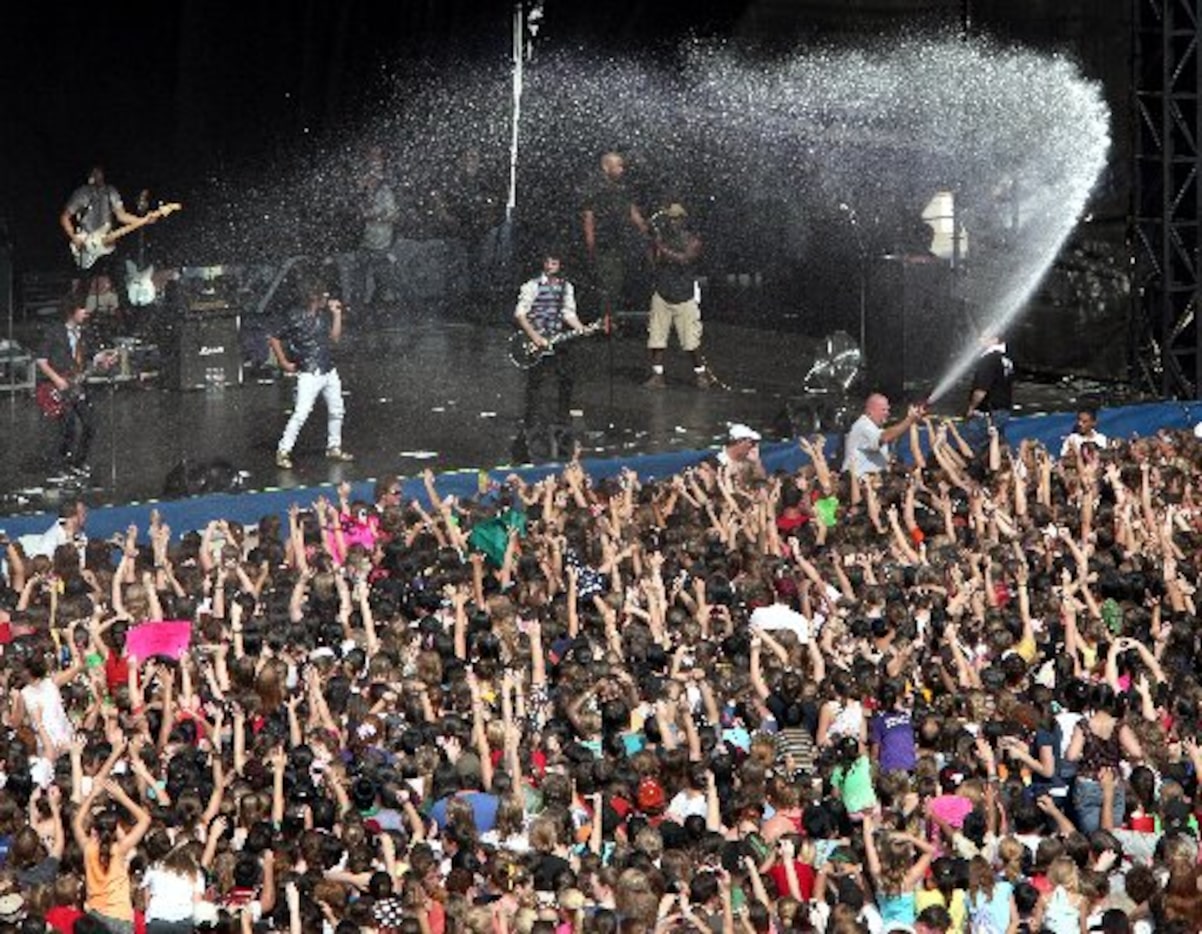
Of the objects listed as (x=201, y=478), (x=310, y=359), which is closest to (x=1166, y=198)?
(x=310, y=359)

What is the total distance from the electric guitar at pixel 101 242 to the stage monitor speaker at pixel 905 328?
22.0 ft

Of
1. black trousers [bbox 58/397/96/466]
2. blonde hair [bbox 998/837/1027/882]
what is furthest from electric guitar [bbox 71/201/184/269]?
blonde hair [bbox 998/837/1027/882]

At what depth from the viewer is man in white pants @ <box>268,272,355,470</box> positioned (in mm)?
25891

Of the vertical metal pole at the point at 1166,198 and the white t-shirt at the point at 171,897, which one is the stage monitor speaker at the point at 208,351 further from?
the white t-shirt at the point at 171,897

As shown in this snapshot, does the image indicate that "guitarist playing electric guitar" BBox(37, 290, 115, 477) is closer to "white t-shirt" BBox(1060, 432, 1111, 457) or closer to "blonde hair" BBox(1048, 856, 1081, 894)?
"white t-shirt" BBox(1060, 432, 1111, 457)

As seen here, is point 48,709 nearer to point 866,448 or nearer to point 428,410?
point 866,448

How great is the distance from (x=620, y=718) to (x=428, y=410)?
11.2m

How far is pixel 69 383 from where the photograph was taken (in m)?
24.8

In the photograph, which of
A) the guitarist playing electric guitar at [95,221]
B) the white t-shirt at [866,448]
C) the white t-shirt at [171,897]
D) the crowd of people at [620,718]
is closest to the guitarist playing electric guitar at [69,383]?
the guitarist playing electric guitar at [95,221]

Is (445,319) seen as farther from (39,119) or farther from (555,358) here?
(39,119)

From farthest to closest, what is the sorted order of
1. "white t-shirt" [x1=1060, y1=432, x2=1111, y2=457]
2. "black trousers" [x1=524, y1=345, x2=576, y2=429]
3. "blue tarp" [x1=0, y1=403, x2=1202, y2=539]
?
"black trousers" [x1=524, y1=345, x2=576, y2=429], "blue tarp" [x1=0, y1=403, x2=1202, y2=539], "white t-shirt" [x1=1060, y1=432, x2=1111, y2=457]

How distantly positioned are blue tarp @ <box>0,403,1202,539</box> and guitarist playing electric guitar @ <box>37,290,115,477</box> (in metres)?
1.28

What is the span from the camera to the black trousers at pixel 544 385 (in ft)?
89.1

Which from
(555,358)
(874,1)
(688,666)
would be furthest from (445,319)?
(688,666)
